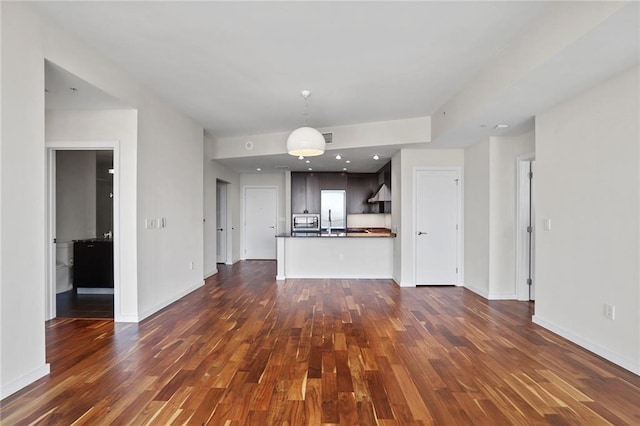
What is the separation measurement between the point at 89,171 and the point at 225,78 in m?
3.66

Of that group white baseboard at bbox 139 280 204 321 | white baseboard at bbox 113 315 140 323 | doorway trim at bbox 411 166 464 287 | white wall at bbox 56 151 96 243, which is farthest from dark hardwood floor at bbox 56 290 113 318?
doorway trim at bbox 411 166 464 287

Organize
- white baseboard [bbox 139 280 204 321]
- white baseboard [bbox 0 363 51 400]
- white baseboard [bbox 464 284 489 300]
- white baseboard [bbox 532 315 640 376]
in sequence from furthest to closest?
white baseboard [bbox 464 284 489 300] < white baseboard [bbox 139 280 204 321] < white baseboard [bbox 532 315 640 376] < white baseboard [bbox 0 363 51 400]

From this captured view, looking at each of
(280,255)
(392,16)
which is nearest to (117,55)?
(392,16)

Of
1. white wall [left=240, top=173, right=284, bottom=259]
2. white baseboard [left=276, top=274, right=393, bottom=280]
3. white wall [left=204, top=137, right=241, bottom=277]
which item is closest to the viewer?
white baseboard [left=276, top=274, right=393, bottom=280]

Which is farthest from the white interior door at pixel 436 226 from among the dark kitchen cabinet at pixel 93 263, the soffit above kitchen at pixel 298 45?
the dark kitchen cabinet at pixel 93 263

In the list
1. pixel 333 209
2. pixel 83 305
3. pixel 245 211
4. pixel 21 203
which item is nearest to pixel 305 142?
pixel 21 203

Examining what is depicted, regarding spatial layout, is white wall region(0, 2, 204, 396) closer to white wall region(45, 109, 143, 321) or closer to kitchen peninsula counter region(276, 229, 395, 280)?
white wall region(45, 109, 143, 321)

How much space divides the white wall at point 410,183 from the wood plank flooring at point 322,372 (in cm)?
157

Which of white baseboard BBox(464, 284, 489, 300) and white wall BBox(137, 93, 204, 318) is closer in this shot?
white wall BBox(137, 93, 204, 318)

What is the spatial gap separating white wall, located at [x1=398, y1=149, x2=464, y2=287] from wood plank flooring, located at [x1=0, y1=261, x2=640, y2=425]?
5.13 ft

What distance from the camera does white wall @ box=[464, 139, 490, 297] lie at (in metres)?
5.23

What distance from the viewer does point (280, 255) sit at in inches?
263

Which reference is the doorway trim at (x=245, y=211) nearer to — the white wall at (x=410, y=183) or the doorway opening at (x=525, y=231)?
the white wall at (x=410, y=183)

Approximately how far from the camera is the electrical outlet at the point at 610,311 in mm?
2940
